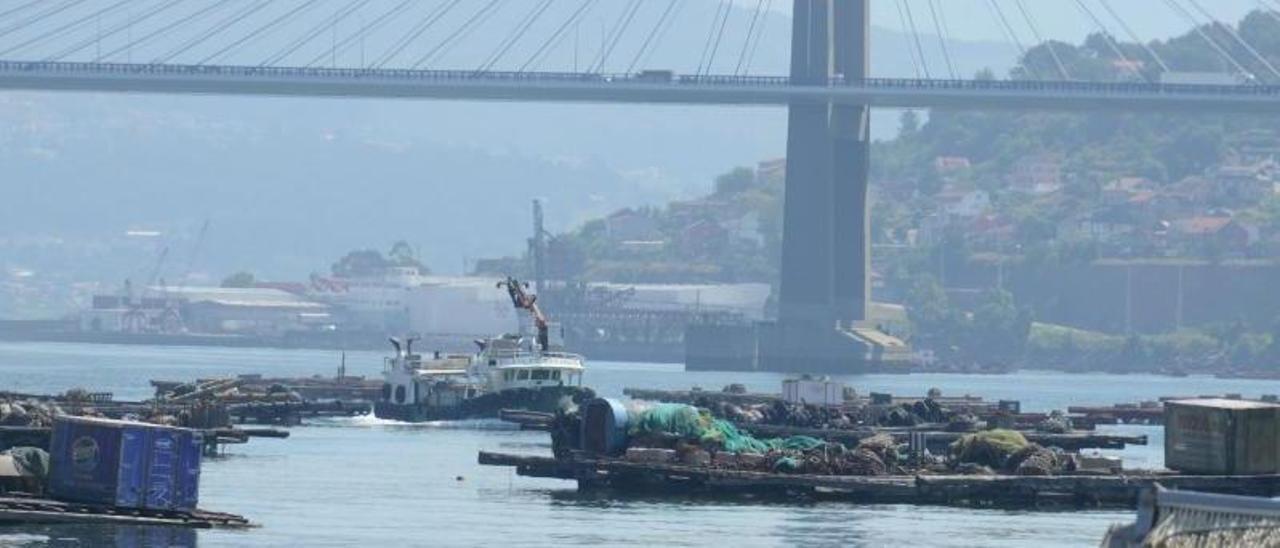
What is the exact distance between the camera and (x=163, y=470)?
40.7 metres

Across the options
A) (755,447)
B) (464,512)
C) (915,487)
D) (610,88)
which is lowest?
(464,512)

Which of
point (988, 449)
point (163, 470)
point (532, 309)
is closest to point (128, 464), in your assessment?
point (163, 470)

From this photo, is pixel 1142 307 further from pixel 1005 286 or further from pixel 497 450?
pixel 497 450

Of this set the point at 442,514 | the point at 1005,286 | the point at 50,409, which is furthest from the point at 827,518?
the point at 1005,286

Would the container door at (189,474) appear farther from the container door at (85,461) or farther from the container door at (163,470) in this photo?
the container door at (85,461)

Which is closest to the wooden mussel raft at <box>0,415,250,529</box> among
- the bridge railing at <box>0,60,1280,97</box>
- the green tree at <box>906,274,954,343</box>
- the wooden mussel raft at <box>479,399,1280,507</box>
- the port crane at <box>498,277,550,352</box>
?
the wooden mussel raft at <box>479,399,1280,507</box>

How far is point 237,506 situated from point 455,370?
95.1 ft

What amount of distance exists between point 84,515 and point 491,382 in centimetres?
3069

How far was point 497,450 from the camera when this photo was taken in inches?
2372

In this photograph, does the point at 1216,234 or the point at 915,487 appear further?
the point at 1216,234

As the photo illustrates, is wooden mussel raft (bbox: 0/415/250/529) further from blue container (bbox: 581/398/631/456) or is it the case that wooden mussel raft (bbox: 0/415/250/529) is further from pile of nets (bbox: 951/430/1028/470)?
pile of nets (bbox: 951/430/1028/470)

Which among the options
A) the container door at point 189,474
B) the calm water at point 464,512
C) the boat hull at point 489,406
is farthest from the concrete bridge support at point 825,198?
the container door at point 189,474

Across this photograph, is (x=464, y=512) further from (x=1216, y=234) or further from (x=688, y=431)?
(x=1216, y=234)

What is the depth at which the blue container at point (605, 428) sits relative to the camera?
50.6m
